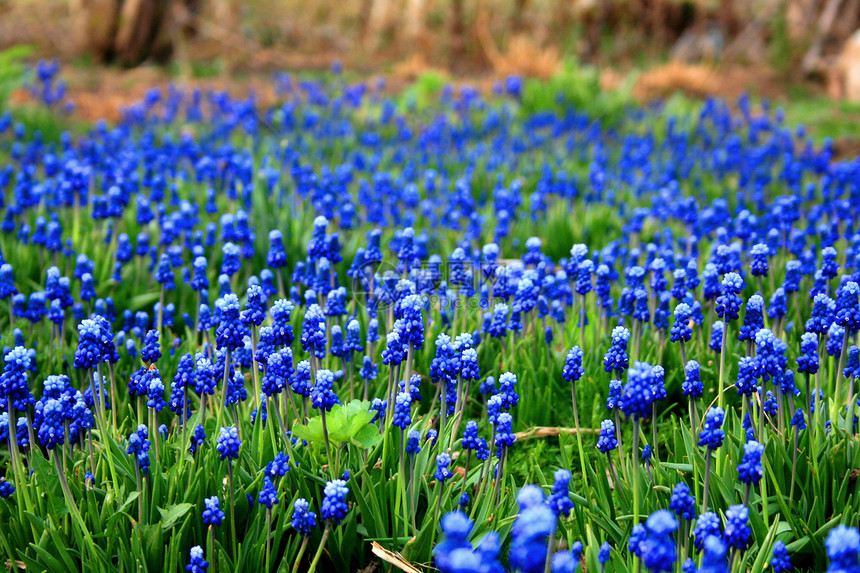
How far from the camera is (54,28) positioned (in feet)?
51.8

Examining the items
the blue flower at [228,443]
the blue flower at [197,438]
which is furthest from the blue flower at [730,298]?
the blue flower at [197,438]

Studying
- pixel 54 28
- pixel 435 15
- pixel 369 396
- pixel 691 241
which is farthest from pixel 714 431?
pixel 54 28

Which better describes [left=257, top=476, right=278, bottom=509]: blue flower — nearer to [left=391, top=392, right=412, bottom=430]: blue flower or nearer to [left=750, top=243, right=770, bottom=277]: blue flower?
[left=391, top=392, right=412, bottom=430]: blue flower

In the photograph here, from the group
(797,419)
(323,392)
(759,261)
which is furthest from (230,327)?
(759,261)

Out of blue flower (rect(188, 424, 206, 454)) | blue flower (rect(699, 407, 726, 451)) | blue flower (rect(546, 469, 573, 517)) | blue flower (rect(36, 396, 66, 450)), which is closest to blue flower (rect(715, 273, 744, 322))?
blue flower (rect(699, 407, 726, 451))

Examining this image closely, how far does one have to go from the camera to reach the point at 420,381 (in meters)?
3.05

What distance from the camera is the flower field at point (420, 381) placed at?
221 centimetres

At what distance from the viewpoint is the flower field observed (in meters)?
2.21

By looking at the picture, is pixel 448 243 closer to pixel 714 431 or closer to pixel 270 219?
pixel 270 219

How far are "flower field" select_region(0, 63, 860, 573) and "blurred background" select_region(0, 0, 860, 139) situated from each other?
5.81 m

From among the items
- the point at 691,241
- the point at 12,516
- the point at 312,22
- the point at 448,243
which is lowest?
the point at 12,516

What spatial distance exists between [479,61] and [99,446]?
564 inches

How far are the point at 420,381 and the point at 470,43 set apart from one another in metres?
14.0

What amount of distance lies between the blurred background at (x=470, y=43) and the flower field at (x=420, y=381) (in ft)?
19.0
